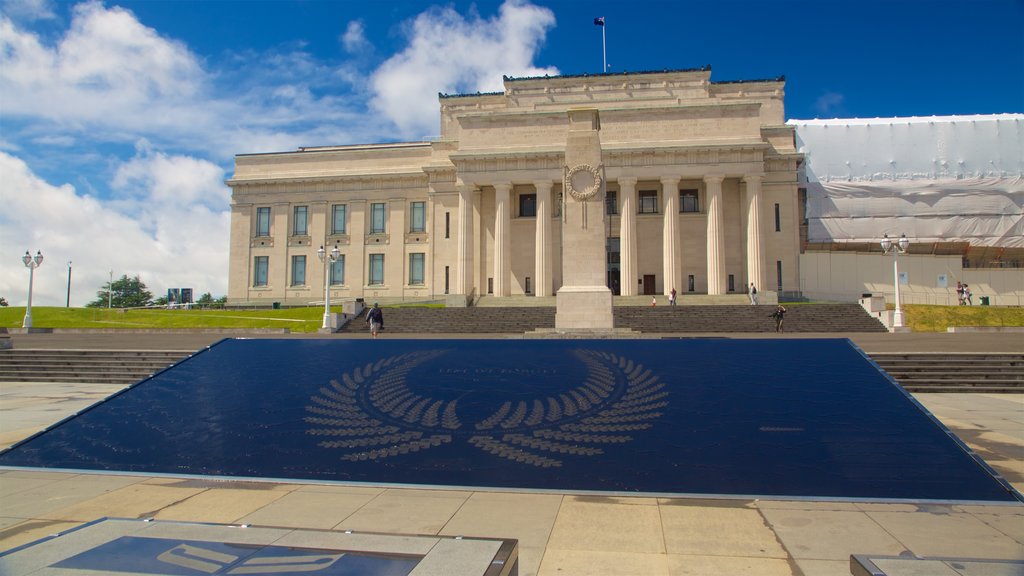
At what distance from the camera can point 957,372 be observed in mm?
18734

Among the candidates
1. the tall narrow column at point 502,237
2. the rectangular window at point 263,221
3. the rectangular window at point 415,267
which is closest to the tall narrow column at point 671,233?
the tall narrow column at point 502,237

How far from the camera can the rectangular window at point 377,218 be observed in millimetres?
58719

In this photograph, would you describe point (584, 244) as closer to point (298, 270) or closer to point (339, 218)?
point (339, 218)

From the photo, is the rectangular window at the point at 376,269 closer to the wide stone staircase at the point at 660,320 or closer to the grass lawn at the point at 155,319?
the grass lawn at the point at 155,319

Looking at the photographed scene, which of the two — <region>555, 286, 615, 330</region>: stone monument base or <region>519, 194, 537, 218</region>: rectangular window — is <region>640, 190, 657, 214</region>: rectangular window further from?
<region>555, 286, 615, 330</region>: stone monument base

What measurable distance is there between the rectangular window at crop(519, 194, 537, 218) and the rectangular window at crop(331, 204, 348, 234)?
691 inches

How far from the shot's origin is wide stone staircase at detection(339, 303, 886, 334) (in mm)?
33969

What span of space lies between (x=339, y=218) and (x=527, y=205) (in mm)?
18886

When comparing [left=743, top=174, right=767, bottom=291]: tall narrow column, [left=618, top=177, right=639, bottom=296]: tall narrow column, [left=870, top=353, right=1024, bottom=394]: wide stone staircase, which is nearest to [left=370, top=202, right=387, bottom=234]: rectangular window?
[left=618, top=177, right=639, bottom=296]: tall narrow column

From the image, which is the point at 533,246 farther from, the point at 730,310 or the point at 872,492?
the point at 872,492

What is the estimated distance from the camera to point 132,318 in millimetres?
43781

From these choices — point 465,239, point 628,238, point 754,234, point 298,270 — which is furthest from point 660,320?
point 298,270

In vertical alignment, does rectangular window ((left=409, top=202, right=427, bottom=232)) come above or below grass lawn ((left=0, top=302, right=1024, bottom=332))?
above

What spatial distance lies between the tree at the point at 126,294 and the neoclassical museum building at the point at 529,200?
1803 inches
